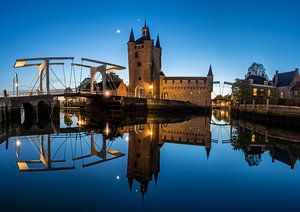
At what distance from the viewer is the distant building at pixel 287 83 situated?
136ft

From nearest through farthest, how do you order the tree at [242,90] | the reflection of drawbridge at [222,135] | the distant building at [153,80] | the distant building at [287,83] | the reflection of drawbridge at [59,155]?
the reflection of drawbridge at [59,155]
the reflection of drawbridge at [222,135]
the tree at [242,90]
the distant building at [153,80]
the distant building at [287,83]

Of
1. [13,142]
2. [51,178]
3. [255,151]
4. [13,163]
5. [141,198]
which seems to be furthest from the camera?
[13,142]

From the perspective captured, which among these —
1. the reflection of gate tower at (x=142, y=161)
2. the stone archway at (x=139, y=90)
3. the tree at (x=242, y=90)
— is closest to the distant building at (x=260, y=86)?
the tree at (x=242, y=90)

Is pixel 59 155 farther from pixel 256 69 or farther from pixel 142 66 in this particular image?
pixel 256 69

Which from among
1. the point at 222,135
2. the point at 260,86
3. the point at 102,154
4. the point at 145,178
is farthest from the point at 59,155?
the point at 260,86

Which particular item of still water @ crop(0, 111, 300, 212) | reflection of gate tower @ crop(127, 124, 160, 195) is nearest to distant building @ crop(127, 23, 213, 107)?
reflection of gate tower @ crop(127, 124, 160, 195)

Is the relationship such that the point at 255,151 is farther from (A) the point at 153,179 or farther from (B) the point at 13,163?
(B) the point at 13,163

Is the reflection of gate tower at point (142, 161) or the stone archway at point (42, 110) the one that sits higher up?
the stone archway at point (42, 110)

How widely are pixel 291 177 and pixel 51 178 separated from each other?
7.23 metres

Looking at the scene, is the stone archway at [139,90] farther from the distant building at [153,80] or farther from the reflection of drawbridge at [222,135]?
the reflection of drawbridge at [222,135]

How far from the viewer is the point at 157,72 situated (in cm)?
4466

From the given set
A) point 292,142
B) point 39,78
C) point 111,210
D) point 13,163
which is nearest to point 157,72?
point 39,78

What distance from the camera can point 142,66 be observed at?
40.6 m

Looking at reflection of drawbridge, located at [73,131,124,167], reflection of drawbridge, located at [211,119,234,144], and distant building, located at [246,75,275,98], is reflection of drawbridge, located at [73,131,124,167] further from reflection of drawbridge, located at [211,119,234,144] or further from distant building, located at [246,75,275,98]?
distant building, located at [246,75,275,98]
